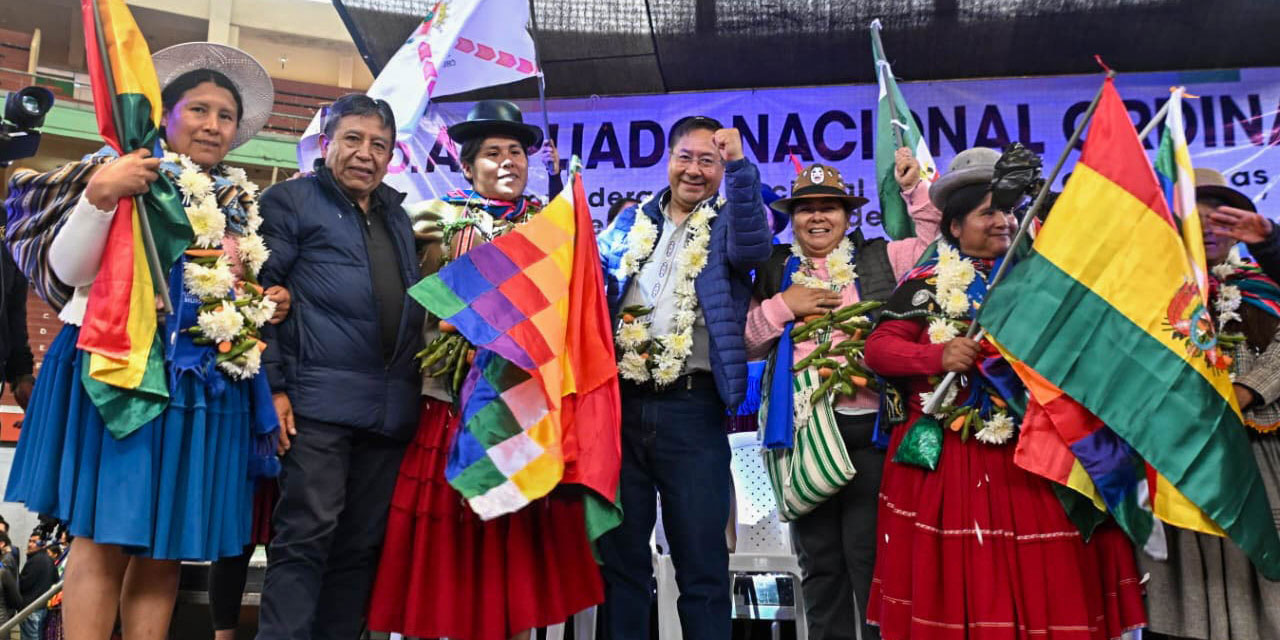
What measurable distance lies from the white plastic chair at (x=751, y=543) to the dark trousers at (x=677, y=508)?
0.48 metres

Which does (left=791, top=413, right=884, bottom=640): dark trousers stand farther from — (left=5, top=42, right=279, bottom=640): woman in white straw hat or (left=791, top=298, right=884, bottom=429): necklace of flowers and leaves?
(left=5, top=42, right=279, bottom=640): woman in white straw hat

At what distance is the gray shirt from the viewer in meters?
3.06

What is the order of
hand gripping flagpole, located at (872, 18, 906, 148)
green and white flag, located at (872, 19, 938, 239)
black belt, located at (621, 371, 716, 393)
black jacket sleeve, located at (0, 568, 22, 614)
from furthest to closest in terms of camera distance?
black jacket sleeve, located at (0, 568, 22, 614)
hand gripping flagpole, located at (872, 18, 906, 148)
green and white flag, located at (872, 19, 938, 239)
black belt, located at (621, 371, 716, 393)

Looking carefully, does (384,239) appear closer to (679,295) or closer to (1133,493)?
(679,295)

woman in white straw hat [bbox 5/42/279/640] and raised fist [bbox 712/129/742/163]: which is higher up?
raised fist [bbox 712/129/742/163]

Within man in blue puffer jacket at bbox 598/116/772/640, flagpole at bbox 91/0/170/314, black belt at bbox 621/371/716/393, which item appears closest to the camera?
flagpole at bbox 91/0/170/314

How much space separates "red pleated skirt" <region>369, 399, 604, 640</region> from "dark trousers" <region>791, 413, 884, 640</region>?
65 cm

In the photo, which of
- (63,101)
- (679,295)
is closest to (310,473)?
(679,295)

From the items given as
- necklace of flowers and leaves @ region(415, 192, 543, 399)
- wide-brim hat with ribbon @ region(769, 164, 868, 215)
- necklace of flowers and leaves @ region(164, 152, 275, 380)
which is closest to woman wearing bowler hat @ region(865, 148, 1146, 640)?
wide-brim hat with ribbon @ region(769, 164, 868, 215)

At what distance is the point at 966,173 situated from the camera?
2977 millimetres

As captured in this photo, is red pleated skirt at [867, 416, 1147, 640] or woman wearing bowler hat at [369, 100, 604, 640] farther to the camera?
woman wearing bowler hat at [369, 100, 604, 640]

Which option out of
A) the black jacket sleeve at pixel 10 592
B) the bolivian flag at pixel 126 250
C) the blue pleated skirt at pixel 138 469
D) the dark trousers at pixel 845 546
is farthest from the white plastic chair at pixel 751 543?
the black jacket sleeve at pixel 10 592

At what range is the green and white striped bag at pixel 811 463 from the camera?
9.53 feet

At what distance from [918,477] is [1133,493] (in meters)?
0.54
